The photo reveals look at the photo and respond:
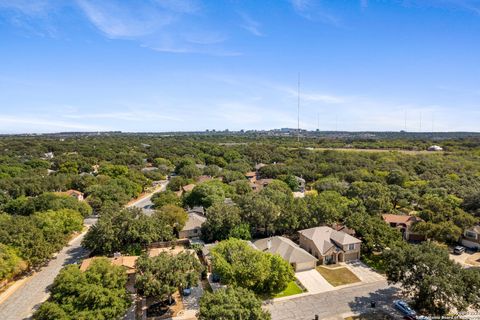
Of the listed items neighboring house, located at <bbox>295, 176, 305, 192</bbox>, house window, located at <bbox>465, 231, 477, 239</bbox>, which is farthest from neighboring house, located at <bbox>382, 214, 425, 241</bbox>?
neighboring house, located at <bbox>295, 176, 305, 192</bbox>

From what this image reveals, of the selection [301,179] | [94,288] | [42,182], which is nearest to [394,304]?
[94,288]

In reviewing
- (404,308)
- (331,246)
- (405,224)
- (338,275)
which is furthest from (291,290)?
(405,224)

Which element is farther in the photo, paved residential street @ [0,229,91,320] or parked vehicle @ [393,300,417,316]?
paved residential street @ [0,229,91,320]

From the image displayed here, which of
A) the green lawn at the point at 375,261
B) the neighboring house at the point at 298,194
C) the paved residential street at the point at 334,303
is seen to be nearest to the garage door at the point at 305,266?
the paved residential street at the point at 334,303

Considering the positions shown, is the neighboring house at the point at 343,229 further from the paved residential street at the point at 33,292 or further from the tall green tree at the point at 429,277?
the paved residential street at the point at 33,292

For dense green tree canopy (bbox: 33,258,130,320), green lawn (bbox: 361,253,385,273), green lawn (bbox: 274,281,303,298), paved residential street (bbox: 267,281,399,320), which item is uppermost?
dense green tree canopy (bbox: 33,258,130,320)

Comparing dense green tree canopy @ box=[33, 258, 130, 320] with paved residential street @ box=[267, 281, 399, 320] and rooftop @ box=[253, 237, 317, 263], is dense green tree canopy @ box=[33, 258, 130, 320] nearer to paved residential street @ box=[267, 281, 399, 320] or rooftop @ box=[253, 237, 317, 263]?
paved residential street @ box=[267, 281, 399, 320]
